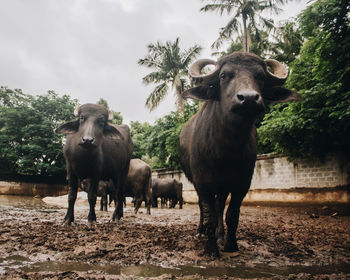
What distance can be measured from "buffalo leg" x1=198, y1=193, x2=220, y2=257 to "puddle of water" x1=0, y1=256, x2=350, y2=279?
402mm

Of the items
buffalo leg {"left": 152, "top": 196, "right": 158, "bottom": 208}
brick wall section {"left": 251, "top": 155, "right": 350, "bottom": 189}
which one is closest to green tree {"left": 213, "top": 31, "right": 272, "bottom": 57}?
brick wall section {"left": 251, "top": 155, "right": 350, "bottom": 189}

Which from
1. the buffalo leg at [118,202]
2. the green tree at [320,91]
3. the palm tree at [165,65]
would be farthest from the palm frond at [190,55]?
the buffalo leg at [118,202]

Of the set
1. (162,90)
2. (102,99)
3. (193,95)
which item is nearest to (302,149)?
(193,95)

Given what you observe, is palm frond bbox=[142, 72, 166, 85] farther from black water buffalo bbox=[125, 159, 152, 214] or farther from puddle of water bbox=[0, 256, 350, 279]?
puddle of water bbox=[0, 256, 350, 279]

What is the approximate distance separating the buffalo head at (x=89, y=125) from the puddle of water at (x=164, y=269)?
2.59 m

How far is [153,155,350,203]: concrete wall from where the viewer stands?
11.2m

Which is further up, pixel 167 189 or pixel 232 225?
pixel 167 189

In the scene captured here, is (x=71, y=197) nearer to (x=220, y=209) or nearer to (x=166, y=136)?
(x=220, y=209)

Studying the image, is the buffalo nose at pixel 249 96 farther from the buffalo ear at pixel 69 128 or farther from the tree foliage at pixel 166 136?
the tree foliage at pixel 166 136

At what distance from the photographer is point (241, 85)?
2.90m

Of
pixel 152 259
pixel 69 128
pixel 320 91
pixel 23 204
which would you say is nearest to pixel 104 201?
pixel 23 204

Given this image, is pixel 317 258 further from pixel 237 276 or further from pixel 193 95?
pixel 193 95

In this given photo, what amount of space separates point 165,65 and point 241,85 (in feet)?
77.6

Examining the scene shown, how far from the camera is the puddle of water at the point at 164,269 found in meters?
2.38
